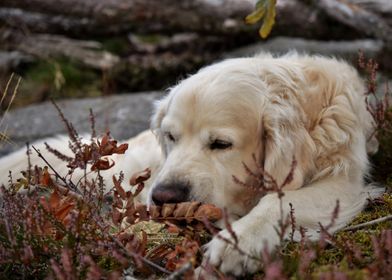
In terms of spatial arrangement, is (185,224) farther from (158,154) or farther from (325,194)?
(158,154)

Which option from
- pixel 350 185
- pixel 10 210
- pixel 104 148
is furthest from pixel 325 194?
pixel 10 210

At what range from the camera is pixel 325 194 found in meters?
3.54

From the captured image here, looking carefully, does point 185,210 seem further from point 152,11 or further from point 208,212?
point 152,11

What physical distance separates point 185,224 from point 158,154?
Result: 73.8 inches

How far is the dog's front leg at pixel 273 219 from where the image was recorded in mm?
2781

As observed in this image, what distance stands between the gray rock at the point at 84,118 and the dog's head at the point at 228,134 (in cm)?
245

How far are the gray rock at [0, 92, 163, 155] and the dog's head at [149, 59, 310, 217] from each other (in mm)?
2448

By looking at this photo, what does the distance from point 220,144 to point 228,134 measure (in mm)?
77

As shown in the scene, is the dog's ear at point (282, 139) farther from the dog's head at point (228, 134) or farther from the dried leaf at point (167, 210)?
the dried leaf at point (167, 210)

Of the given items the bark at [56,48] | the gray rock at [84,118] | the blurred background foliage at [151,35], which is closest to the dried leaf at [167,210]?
the gray rock at [84,118]

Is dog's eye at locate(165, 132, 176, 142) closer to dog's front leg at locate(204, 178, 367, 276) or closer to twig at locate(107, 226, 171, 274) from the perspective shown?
dog's front leg at locate(204, 178, 367, 276)

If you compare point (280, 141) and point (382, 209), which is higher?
point (280, 141)

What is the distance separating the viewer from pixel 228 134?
12.3 ft

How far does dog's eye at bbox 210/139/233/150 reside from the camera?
3.77 meters
